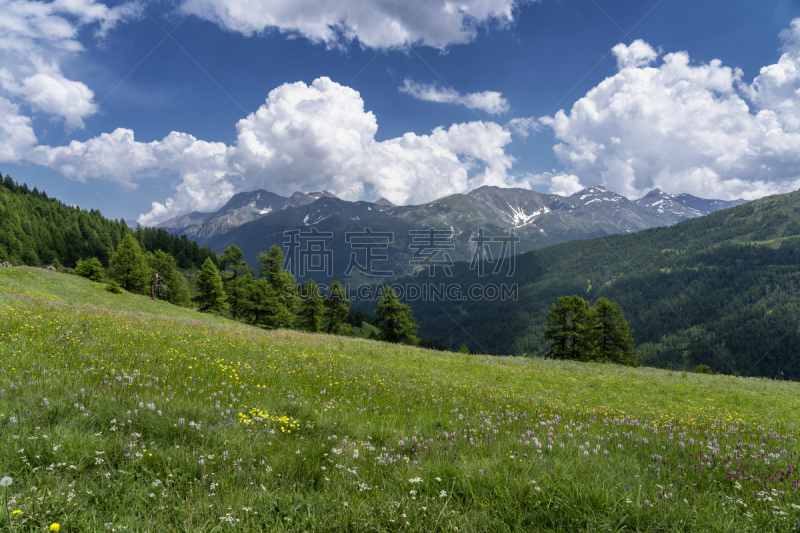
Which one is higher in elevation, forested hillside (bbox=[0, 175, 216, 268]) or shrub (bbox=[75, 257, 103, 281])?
forested hillside (bbox=[0, 175, 216, 268])

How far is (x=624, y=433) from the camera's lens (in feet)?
19.8

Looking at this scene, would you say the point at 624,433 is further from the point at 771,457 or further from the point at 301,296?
the point at 301,296

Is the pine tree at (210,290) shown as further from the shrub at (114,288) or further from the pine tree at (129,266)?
the shrub at (114,288)

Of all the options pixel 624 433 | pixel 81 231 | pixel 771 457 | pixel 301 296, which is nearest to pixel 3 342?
pixel 624 433

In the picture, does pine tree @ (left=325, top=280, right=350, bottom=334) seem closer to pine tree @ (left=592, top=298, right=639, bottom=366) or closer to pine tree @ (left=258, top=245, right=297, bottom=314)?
pine tree @ (left=258, top=245, right=297, bottom=314)

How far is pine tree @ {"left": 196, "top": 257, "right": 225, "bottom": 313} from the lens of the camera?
2195 inches

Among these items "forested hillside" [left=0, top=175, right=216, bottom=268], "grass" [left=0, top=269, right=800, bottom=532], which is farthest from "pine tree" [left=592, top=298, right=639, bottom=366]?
"forested hillside" [left=0, top=175, right=216, bottom=268]

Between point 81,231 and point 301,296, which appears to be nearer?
point 301,296

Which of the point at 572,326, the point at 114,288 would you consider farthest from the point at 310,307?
the point at 572,326

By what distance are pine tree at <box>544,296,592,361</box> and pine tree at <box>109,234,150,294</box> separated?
62742mm

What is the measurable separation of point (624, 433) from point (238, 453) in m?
6.21

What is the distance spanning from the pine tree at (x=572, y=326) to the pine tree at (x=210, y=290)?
169 feet

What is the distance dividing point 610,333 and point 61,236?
5959 inches

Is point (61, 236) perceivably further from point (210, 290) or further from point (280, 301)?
point (280, 301)
